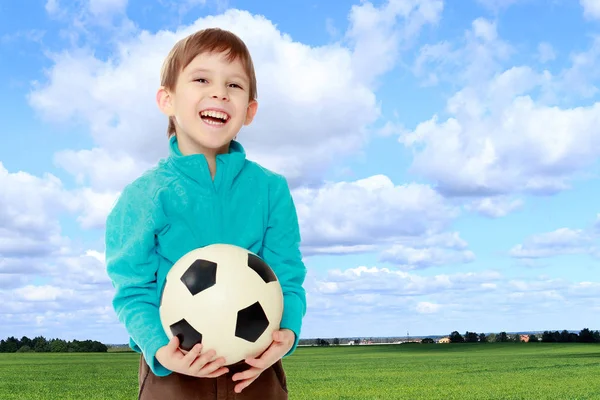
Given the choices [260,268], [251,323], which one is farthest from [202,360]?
[260,268]

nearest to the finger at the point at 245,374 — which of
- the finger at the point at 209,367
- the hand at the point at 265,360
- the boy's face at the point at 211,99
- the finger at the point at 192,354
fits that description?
the hand at the point at 265,360

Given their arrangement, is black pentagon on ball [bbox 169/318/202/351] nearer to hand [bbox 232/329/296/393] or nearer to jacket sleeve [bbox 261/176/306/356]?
hand [bbox 232/329/296/393]

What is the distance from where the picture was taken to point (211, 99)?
3.34 meters

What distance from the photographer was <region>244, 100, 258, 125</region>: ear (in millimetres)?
3566

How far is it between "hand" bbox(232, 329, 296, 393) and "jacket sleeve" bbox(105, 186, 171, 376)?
13.7 inches

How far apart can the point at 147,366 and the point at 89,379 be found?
43.2ft

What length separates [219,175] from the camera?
3.35 metres

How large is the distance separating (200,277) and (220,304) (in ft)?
0.49

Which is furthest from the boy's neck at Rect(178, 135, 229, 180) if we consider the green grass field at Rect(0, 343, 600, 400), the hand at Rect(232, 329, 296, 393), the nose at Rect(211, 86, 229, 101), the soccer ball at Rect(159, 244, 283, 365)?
the green grass field at Rect(0, 343, 600, 400)

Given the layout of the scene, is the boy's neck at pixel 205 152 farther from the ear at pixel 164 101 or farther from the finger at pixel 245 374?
the finger at pixel 245 374

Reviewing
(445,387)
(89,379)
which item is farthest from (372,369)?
(89,379)

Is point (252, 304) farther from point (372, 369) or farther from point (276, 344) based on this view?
point (372, 369)

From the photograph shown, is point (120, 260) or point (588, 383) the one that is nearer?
point (120, 260)

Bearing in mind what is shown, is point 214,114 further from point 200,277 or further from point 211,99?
point 200,277
